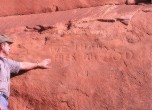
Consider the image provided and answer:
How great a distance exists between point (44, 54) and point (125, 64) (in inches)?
27.7

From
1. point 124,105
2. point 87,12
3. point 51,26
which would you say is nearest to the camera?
point 124,105

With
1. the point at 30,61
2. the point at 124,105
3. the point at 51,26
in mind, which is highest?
the point at 51,26

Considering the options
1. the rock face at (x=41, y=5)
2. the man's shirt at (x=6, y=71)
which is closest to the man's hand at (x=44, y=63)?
the man's shirt at (x=6, y=71)

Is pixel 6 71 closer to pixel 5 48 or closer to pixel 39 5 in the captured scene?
pixel 5 48

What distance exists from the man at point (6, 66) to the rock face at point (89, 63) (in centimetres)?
6

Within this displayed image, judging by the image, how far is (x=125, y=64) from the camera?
3.22m

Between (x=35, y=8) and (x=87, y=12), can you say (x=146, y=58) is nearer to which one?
(x=87, y=12)

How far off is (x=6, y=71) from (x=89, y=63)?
676mm

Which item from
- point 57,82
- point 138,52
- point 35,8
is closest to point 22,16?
point 35,8

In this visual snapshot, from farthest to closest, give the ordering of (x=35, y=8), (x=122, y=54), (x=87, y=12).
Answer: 1. (x=35, y=8)
2. (x=87, y=12)
3. (x=122, y=54)

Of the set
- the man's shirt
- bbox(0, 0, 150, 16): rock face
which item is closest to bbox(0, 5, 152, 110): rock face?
the man's shirt

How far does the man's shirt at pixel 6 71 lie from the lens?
10.3 ft

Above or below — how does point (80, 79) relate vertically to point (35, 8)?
below

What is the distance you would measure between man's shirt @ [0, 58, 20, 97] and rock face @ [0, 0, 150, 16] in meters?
1.03
